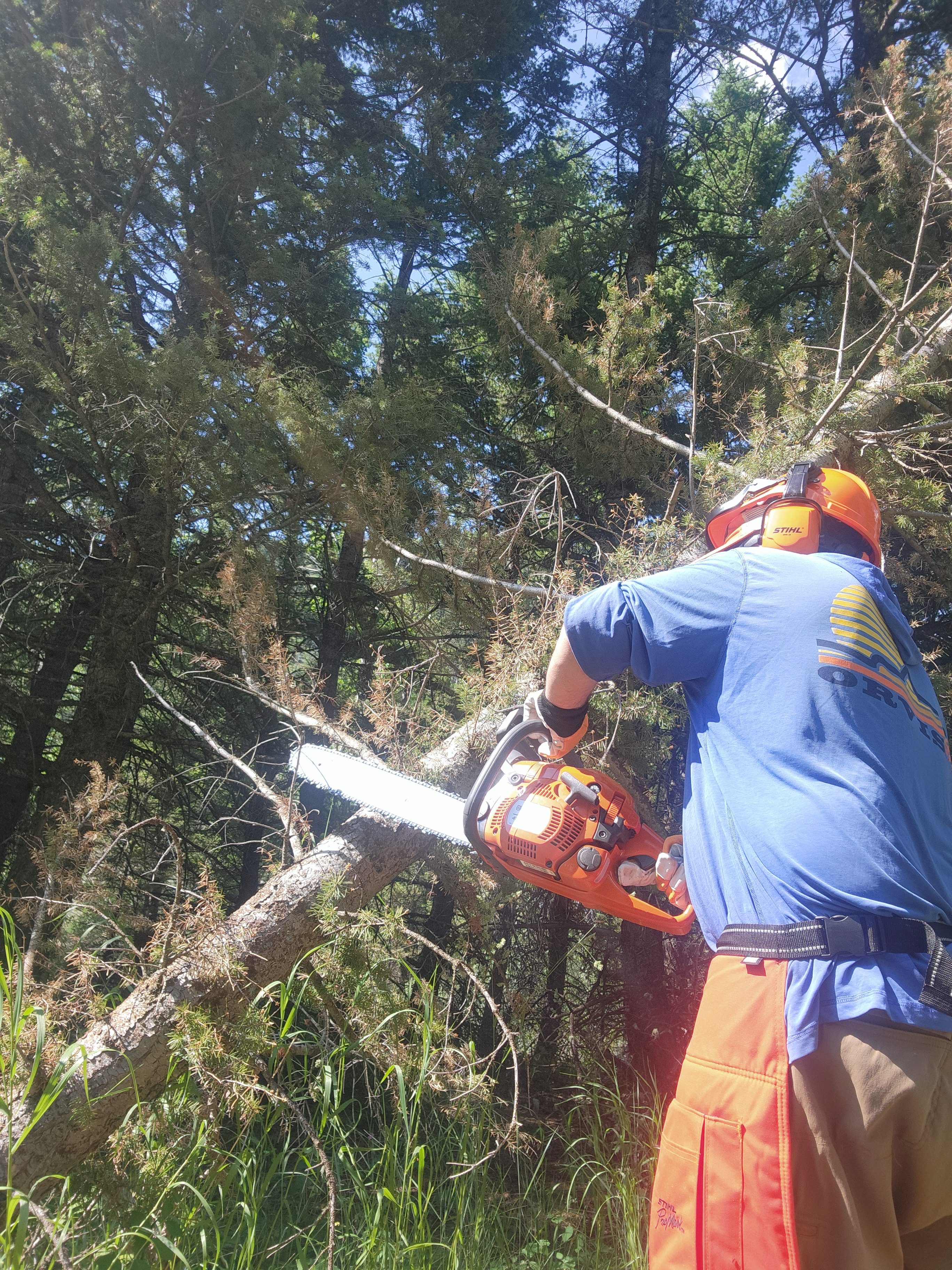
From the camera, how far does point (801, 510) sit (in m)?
2.21

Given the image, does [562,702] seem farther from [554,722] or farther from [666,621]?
[666,621]

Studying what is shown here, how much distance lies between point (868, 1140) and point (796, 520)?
160 cm

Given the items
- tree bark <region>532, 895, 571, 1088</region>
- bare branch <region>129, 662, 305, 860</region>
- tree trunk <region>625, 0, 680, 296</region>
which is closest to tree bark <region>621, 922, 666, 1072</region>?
tree bark <region>532, 895, 571, 1088</region>

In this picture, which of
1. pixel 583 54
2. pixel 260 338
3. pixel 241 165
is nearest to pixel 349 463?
pixel 260 338

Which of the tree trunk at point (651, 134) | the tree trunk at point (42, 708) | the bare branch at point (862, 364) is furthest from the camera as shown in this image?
the tree trunk at point (651, 134)

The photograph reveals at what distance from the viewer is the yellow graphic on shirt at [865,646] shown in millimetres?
1846

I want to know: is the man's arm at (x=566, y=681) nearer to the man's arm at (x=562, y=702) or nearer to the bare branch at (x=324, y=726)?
the man's arm at (x=562, y=702)

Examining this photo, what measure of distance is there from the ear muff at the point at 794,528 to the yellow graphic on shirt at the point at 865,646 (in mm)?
259

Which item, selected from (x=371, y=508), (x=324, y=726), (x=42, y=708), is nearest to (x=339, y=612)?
(x=371, y=508)

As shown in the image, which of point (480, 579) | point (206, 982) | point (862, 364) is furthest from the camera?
point (480, 579)

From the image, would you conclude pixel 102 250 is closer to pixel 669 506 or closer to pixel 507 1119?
pixel 669 506

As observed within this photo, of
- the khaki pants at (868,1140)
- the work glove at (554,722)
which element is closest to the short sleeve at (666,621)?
the work glove at (554,722)

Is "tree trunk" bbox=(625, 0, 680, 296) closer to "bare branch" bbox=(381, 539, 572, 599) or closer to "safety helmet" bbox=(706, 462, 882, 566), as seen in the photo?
"bare branch" bbox=(381, 539, 572, 599)

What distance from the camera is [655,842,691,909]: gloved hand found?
2.23m
